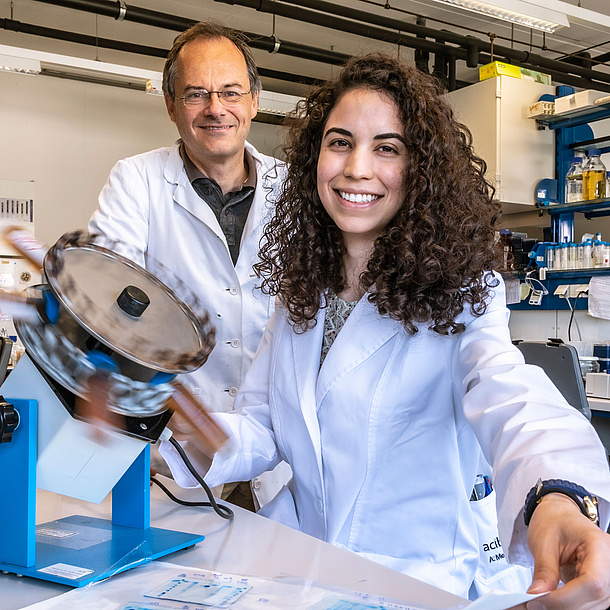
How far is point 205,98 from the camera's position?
209 cm

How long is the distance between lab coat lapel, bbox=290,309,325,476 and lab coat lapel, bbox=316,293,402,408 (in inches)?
0.8

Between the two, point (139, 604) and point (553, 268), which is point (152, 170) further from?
point (553, 268)

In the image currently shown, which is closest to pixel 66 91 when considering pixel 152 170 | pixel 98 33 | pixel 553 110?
pixel 98 33

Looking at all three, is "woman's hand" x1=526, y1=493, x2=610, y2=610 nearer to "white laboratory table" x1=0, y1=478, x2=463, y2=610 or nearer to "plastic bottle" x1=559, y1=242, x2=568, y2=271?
"white laboratory table" x1=0, y1=478, x2=463, y2=610

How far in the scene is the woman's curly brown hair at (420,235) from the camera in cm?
124

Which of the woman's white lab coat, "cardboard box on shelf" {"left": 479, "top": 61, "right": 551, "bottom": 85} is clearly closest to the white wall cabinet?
"cardboard box on shelf" {"left": 479, "top": 61, "right": 551, "bottom": 85}

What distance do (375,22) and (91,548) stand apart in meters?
5.38

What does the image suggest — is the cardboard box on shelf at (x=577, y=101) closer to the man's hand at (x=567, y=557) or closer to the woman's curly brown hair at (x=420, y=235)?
the woman's curly brown hair at (x=420, y=235)

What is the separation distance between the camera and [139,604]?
30.7 inches

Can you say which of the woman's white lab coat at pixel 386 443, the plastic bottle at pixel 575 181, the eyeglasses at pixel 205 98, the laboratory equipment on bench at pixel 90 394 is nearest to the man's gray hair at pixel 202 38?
the eyeglasses at pixel 205 98

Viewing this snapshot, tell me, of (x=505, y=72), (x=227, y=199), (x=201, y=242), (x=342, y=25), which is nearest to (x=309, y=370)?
(x=201, y=242)

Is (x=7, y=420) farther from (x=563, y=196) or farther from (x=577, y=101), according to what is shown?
(x=563, y=196)

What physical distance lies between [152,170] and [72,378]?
1388mm

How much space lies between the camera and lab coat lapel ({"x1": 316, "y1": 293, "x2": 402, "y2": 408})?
1.25m
